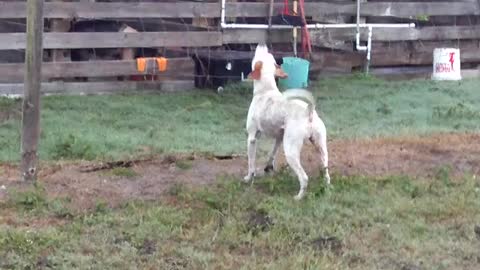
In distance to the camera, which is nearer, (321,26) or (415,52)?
(321,26)

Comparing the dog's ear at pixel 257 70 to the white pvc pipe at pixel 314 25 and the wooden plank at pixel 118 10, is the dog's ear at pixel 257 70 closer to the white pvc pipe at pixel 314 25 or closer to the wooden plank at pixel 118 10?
the wooden plank at pixel 118 10

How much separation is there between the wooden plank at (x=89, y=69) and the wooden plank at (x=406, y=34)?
2115mm

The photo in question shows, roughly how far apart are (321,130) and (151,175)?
4.57 ft

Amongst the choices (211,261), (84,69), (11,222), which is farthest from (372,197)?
(84,69)

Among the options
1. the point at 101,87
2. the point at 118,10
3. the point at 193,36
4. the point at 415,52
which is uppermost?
the point at 118,10

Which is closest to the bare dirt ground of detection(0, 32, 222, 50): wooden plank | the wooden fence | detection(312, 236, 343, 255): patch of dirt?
detection(312, 236, 343, 255): patch of dirt

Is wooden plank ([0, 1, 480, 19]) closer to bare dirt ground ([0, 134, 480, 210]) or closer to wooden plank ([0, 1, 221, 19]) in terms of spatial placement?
wooden plank ([0, 1, 221, 19])

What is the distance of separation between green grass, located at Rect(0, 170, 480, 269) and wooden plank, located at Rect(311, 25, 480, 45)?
6971mm

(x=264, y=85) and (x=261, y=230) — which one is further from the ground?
(x=264, y=85)

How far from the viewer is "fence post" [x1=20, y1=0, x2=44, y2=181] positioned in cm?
673

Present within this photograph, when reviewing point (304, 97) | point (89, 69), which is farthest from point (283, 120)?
point (89, 69)

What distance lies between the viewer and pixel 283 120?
6867 mm

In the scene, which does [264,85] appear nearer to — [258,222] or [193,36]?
[258,222]

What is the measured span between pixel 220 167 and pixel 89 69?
5.22m
